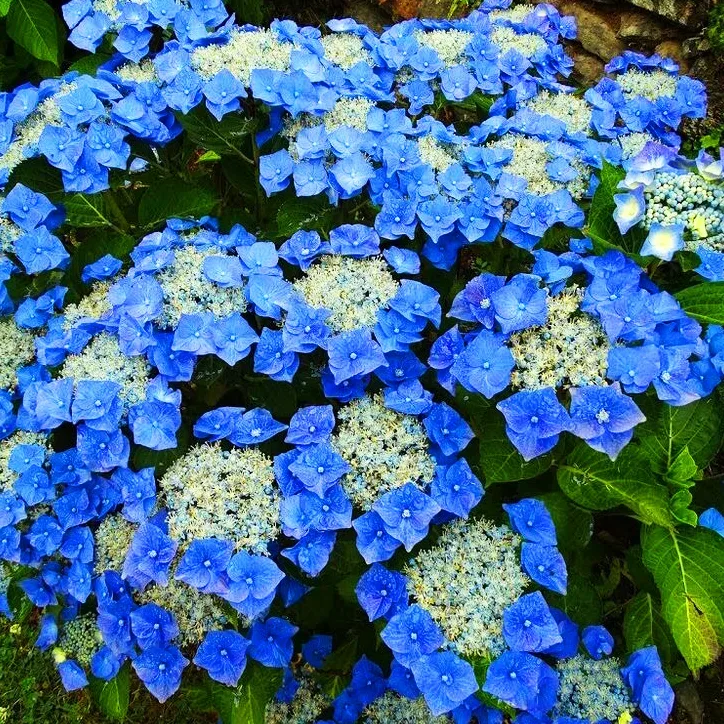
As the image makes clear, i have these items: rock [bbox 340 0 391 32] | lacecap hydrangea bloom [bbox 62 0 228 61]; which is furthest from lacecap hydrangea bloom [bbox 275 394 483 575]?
rock [bbox 340 0 391 32]

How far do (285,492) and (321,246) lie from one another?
601 millimetres

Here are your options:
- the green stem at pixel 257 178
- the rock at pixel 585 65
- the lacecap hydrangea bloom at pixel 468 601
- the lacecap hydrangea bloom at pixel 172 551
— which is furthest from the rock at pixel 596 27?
the lacecap hydrangea bloom at pixel 172 551

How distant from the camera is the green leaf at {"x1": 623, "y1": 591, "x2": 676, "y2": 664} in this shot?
6.36ft

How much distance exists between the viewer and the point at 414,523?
5.04 ft

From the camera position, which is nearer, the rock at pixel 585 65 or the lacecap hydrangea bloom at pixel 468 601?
the lacecap hydrangea bloom at pixel 468 601

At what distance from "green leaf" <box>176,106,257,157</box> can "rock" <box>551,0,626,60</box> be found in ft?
6.29

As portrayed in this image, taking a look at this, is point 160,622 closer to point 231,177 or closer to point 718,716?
point 231,177

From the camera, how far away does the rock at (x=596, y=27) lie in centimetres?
323

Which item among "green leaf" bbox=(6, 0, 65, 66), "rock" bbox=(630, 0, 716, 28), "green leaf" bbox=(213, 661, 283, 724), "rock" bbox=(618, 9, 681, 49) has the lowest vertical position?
"green leaf" bbox=(213, 661, 283, 724)

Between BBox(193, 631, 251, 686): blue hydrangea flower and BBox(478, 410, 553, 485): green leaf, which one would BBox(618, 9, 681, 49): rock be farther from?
BBox(193, 631, 251, 686): blue hydrangea flower

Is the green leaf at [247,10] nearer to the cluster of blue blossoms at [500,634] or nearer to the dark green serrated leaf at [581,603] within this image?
the cluster of blue blossoms at [500,634]

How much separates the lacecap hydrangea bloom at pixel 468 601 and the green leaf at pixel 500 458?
→ 8 centimetres

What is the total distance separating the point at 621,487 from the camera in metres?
1.65

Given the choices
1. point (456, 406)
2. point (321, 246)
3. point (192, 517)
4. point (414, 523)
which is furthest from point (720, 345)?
point (192, 517)
